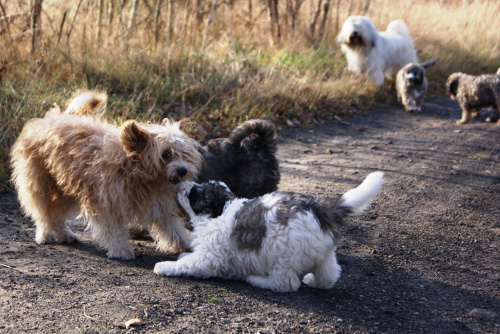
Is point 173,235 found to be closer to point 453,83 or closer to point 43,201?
point 43,201

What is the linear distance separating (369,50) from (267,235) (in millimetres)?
9555

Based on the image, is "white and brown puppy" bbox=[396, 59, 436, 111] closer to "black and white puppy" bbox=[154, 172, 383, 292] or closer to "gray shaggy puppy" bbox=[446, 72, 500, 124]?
"gray shaggy puppy" bbox=[446, 72, 500, 124]

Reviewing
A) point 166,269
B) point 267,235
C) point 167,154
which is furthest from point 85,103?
point 267,235

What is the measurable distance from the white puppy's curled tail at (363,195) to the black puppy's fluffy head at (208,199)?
3.14ft

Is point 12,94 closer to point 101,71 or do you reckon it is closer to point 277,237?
point 101,71

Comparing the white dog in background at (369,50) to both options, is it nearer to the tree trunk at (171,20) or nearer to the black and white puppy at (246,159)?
the tree trunk at (171,20)

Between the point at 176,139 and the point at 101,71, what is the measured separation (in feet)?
17.2

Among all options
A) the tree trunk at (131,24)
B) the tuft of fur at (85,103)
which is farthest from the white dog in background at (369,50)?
the tuft of fur at (85,103)

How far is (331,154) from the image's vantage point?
8.54 meters

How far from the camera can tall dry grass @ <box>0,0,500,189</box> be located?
825 cm

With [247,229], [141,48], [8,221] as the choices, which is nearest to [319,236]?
[247,229]

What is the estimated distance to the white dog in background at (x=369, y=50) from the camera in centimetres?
1253

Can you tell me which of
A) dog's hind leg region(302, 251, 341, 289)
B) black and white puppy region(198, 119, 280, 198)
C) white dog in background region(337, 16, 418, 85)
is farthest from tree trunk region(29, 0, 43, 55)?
white dog in background region(337, 16, 418, 85)

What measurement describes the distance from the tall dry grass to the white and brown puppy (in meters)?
0.65
